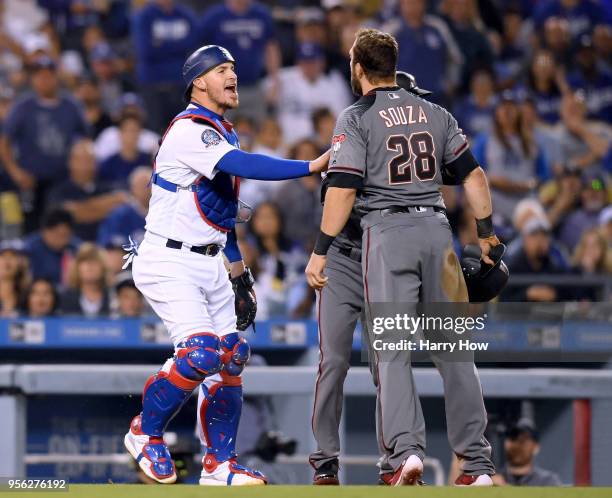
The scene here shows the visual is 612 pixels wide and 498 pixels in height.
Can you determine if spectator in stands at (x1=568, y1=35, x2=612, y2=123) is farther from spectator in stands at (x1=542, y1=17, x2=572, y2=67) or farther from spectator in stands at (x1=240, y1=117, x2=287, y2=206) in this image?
spectator in stands at (x1=240, y1=117, x2=287, y2=206)

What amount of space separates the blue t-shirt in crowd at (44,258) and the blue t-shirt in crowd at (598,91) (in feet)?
16.8

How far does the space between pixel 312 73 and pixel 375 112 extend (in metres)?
6.51

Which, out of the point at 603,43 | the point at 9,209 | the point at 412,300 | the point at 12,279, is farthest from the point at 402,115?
the point at 603,43

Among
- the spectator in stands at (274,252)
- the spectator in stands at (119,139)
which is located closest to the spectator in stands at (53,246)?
the spectator in stands at (119,139)

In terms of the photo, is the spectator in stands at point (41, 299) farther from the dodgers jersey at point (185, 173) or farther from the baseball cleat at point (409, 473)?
the baseball cleat at point (409, 473)

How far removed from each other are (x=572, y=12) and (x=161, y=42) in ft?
13.4

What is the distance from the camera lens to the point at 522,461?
6508mm

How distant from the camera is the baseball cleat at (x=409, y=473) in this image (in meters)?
5.03

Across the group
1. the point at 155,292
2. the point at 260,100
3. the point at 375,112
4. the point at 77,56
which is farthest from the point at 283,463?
the point at 77,56

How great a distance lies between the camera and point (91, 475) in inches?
273

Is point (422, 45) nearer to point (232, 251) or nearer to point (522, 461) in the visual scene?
point (522, 461)

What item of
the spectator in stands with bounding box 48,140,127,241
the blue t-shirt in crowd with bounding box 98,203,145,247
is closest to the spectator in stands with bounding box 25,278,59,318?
the blue t-shirt in crowd with bounding box 98,203,145,247

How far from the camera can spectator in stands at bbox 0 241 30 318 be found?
8789mm

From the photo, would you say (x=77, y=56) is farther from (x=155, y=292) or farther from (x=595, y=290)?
(x=155, y=292)
